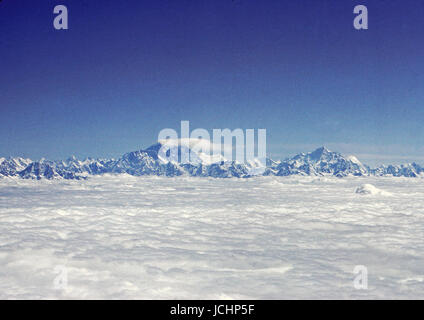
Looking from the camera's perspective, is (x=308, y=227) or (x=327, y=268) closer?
(x=327, y=268)

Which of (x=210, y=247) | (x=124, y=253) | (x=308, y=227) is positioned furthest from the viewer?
(x=308, y=227)

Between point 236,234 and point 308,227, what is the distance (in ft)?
47.9

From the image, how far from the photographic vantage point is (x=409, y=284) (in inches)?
756

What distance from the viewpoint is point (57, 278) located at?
65.4 ft

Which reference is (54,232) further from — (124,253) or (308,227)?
(308,227)

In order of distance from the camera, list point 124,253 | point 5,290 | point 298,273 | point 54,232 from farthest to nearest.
A: point 54,232
point 124,253
point 298,273
point 5,290

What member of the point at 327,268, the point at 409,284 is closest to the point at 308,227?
the point at 327,268
